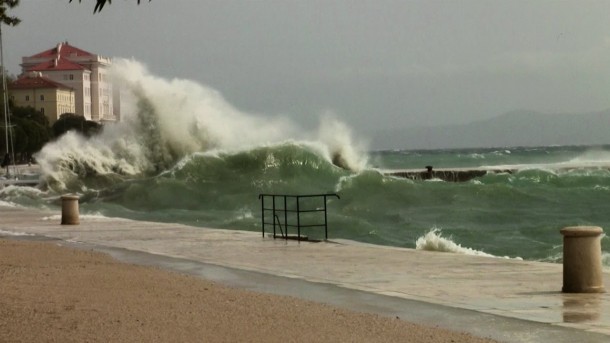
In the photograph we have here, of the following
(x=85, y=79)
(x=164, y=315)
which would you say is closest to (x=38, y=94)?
(x=85, y=79)

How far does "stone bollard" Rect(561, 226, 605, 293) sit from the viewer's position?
11438mm

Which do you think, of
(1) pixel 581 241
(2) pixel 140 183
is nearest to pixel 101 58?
(2) pixel 140 183

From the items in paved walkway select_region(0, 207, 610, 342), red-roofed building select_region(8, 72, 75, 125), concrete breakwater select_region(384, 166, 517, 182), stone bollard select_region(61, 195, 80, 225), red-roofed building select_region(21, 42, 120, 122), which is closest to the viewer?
paved walkway select_region(0, 207, 610, 342)

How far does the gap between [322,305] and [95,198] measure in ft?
129

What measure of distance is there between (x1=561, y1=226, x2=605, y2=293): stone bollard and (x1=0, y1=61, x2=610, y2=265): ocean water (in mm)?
8413

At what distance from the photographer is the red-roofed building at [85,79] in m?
186

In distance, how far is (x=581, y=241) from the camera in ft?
37.6

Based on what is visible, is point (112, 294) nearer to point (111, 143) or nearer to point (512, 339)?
point (512, 339)

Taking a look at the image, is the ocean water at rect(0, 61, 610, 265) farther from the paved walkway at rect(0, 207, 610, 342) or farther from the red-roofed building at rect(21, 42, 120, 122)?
the red-roofed building at rect(21, 42, 120, 122)

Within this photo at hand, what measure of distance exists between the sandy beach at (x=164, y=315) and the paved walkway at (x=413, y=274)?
754 mm

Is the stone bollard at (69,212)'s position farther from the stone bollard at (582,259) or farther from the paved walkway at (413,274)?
the stone bollard at (582,259)

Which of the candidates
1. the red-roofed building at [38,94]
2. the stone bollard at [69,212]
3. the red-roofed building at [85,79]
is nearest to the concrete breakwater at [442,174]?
the stone bollard at [69,212]

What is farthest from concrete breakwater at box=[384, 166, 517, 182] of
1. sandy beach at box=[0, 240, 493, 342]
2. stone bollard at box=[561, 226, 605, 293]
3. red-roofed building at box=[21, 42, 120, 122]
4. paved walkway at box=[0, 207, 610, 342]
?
red-roofed building at box=[21, 42, 120, 122]

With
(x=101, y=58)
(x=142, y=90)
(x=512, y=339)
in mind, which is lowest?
(x=512, y=339)
